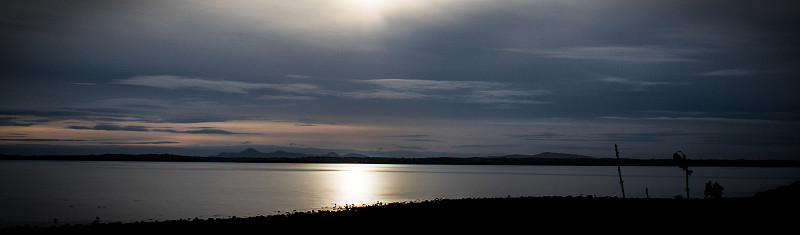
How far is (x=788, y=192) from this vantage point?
90.8 feet

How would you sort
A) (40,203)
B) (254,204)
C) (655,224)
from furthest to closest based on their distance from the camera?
(254,204)
(40,203)
(655,224)

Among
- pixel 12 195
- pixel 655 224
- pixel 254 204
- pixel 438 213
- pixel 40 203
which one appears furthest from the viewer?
pixel 12 195

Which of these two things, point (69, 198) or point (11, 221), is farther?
point (69, 198)

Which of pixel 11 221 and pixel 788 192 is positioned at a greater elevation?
pixel 788 192

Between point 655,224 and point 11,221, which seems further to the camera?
point 11,221

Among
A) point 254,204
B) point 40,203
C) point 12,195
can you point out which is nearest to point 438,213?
point 254,204

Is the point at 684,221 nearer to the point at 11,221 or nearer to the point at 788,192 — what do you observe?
the point at 788,192

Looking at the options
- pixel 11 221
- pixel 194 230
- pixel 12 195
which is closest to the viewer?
pixel 194 230

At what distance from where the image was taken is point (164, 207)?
177 ft

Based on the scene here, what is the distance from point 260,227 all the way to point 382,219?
22.0ft

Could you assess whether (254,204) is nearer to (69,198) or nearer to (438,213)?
(69,198)

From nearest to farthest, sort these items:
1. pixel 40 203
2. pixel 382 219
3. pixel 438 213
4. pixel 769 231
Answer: pixel 769 231, pixel 382 219, pixel 438 213, pixel 40 203

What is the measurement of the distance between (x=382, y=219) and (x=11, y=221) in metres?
28.2

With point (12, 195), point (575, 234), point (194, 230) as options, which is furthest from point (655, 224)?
point (12, 195)
